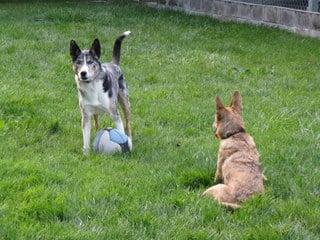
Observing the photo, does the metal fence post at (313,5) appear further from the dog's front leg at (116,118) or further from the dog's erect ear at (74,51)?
the dog's erect ear at (74,51)

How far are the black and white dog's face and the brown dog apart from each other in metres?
1.35

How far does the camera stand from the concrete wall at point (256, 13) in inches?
561

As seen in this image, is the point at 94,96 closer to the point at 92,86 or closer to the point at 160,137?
the point at 92,86

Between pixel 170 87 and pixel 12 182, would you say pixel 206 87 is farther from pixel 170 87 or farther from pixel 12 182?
pixel 12 182

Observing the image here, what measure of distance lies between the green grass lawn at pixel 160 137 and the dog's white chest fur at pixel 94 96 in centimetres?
45

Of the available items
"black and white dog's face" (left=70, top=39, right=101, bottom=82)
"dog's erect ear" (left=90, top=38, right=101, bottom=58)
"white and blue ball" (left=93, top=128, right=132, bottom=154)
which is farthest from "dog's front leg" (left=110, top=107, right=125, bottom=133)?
"dog's erect ear" (left=90, top=38, right=101, bottom=58)

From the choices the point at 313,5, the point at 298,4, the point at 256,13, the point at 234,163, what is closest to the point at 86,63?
the point at 234,163

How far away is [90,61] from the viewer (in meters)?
6.43

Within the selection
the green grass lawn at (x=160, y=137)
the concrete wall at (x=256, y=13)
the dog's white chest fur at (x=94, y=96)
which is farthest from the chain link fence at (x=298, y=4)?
the dog's white chest fur at (x=94, y=96)

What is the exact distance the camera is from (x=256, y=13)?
614 inches

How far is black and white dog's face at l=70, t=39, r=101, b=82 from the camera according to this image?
639 cm

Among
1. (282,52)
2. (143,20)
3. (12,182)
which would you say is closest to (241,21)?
(143,20)

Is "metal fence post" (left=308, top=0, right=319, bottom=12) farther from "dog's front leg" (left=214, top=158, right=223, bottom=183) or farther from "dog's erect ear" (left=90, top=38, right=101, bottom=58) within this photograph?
"dog's front leg" (left=214, top=158, right=223, bottom=183)

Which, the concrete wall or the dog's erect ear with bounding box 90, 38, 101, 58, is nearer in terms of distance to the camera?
the dog's erect ear with bounding box 90, 38, 101, 58
